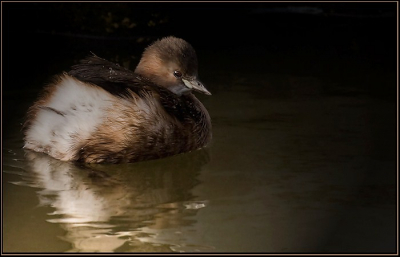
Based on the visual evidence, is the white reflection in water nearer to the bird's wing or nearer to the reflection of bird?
the reflection of bird

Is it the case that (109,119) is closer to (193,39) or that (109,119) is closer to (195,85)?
(195,85)

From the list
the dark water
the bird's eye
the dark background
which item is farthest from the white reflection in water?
the dark background

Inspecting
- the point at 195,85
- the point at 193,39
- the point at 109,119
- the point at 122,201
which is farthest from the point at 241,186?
the point at 193,39

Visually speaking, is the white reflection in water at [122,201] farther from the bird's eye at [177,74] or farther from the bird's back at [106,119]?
the bird's eye at [177,74]

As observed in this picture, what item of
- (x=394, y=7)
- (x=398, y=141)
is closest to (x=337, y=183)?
(x=398, y=141)

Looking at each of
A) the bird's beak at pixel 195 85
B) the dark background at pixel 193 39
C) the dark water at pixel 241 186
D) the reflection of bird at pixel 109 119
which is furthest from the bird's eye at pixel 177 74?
the dark background at pixel 193 39

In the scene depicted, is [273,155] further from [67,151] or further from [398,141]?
[67,151]

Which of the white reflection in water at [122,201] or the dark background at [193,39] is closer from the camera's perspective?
the white reflection in water at [122,201]

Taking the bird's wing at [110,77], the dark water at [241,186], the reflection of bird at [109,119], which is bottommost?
the dark water at [241,186]
